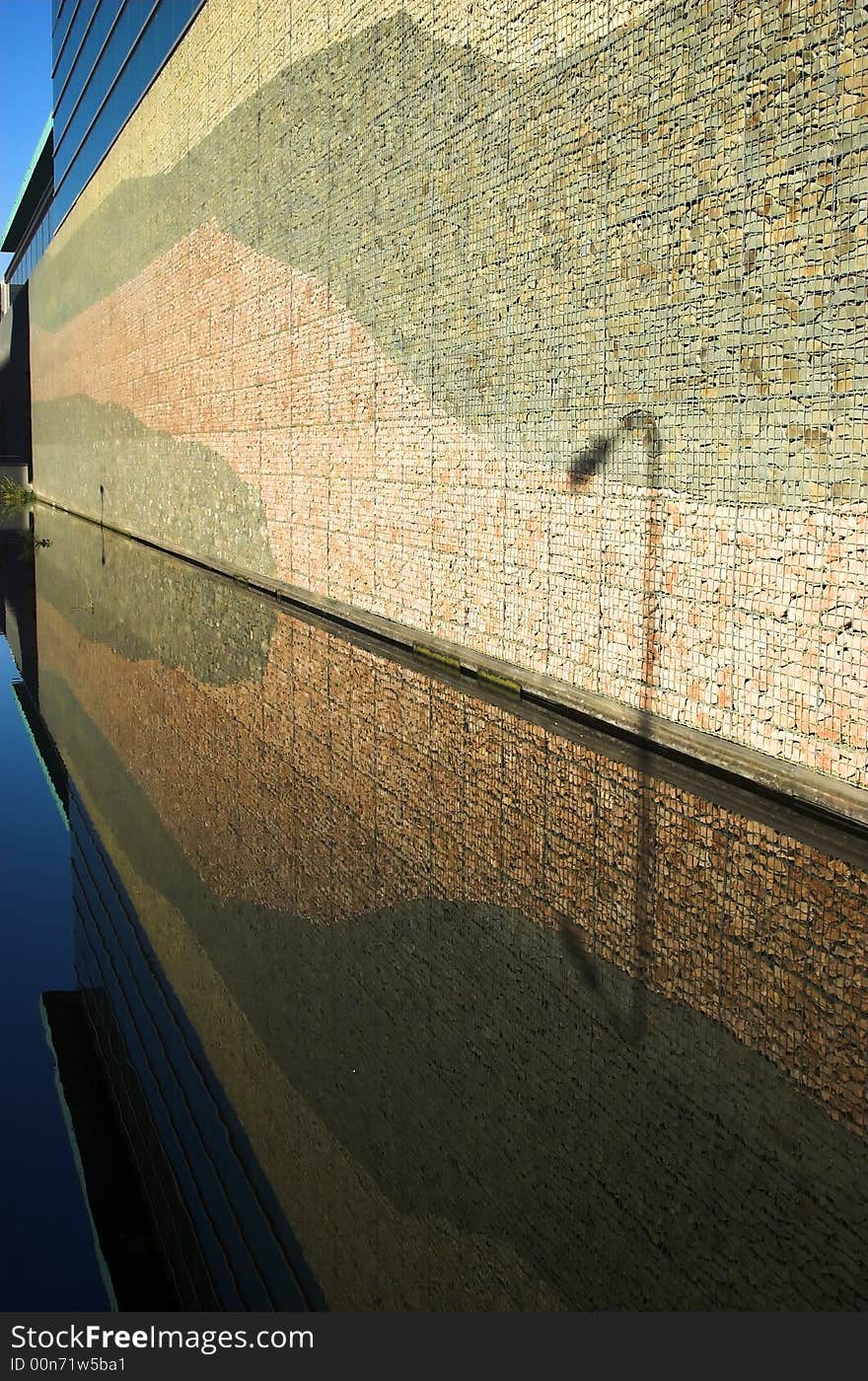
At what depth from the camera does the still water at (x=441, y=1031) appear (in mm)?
2916

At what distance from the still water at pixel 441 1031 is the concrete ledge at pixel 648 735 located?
195mm

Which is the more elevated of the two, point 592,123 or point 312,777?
point 592,123

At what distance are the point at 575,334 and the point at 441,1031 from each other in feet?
18.2

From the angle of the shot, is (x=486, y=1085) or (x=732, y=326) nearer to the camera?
(x=486, y=1085)

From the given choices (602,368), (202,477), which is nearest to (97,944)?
(602,368)

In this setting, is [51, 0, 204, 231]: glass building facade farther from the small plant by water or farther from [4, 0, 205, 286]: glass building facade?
the small plant by water

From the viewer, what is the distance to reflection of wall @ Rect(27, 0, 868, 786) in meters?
6.25

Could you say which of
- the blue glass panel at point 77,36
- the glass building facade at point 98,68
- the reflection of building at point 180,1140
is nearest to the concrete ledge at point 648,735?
the reflection of building at point 180,1140

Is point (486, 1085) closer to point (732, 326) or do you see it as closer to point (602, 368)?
point (732, 326)

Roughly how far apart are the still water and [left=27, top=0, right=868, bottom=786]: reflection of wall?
1.04 metres

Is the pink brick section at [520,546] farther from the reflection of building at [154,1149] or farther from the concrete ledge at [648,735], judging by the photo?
the reflection of building at [154,1149]

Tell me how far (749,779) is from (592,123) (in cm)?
417

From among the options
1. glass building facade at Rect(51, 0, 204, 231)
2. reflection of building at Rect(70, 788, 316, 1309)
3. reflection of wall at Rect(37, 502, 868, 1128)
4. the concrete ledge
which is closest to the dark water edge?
reflection of building at Rect(70, 788, 316, 1309)

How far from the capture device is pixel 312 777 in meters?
7.07
